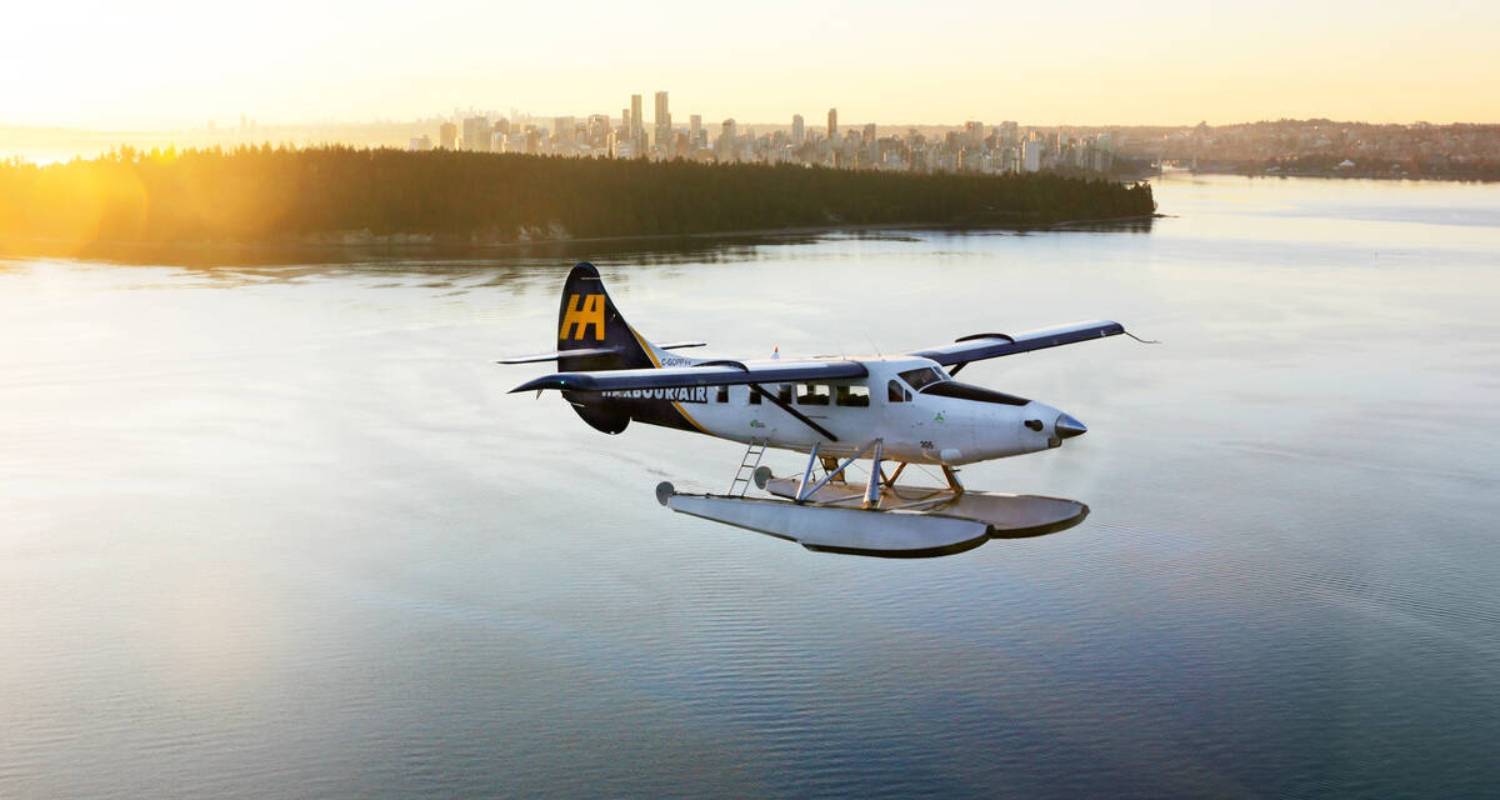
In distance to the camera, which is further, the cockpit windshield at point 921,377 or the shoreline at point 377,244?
the shoreline at point 377,244

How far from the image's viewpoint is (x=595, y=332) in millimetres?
23172

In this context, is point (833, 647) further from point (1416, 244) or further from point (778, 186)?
point (778, 186)

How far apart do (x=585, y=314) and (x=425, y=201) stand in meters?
89.2

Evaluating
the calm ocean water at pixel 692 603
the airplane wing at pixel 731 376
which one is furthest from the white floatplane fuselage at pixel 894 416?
the calm ocean water at pixel 692 603

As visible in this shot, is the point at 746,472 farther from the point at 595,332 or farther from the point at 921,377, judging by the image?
the point at 921,377

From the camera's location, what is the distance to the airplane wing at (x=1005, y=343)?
2095 centimetres

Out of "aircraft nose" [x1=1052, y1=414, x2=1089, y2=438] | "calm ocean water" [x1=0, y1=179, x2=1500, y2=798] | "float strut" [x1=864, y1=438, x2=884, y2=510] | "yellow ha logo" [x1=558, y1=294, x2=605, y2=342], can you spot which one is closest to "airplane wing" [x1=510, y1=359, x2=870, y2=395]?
"float strut" [x1=864, y1=438, x2=884, y2=510]

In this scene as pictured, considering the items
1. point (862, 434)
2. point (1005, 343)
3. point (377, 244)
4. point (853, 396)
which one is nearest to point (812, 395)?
point (853, 396)

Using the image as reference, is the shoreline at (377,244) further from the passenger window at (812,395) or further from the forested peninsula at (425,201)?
the passenger window at (812,395)

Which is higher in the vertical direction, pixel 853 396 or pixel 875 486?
pixel 853 396

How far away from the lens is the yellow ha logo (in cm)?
2314

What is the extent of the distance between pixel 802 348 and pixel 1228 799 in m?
29.8

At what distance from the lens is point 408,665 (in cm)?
1616

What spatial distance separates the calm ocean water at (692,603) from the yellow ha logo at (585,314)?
111 inches
